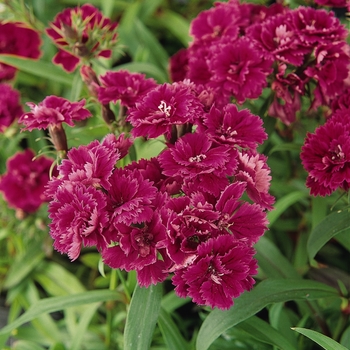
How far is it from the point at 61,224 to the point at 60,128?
11.0 inches

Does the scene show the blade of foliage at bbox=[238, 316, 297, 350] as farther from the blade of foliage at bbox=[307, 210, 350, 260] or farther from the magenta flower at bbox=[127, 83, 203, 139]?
the magenta flower at bbox=[127, 83, 203, 139]

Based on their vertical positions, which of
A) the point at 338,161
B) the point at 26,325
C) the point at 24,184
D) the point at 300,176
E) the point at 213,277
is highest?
the point at 338,161

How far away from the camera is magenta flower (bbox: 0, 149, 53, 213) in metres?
1.53

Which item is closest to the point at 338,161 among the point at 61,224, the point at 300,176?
the point at 61,224

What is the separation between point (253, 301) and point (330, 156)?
0.32 metres

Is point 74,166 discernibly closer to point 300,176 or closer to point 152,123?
point 152,123

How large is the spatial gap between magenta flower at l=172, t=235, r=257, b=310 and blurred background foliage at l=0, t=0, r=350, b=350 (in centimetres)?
16

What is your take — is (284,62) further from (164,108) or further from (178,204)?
(178,204)

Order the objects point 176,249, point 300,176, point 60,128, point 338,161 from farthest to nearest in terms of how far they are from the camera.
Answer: point 300,176
point 60,128
point 338,161
point 176,249

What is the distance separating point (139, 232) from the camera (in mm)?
833

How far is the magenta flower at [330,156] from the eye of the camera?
36.4 inches

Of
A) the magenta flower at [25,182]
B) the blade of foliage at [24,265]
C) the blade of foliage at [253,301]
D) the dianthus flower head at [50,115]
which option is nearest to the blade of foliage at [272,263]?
the blade of foliage at [253,301]

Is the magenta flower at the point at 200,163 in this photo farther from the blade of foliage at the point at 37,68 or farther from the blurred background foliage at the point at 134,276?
the blade of foliage at the point at 37,68

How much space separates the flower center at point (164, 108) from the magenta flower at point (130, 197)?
0.40 feet
